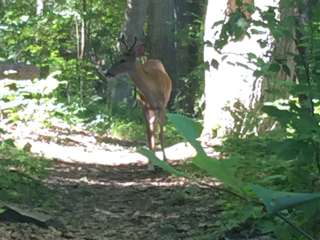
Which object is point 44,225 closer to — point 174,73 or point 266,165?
point 266,165

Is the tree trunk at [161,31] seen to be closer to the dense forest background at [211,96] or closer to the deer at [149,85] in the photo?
the dense forest background at [211,96]

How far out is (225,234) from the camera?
493 cm

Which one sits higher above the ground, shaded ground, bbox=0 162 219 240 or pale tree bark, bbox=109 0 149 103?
pale tree bark, bbox=109 0 149 103

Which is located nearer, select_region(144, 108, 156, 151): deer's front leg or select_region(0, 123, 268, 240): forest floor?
select_region(0, 123, 268, 240): forest floor

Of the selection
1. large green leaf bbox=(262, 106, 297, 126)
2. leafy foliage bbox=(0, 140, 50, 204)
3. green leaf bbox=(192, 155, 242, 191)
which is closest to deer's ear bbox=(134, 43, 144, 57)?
leafy foliage bbox=(0, 140, 50, 204)

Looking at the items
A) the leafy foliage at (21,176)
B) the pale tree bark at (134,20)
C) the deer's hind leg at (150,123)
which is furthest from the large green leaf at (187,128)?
the pale tree bark at (134,20)

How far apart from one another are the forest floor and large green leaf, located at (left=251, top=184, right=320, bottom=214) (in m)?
2.25

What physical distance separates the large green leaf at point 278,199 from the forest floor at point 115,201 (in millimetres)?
2245

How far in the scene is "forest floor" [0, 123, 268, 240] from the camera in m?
5.58

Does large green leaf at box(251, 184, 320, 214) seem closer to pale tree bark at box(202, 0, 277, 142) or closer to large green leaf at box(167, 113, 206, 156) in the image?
large green leaf at box(167, 113, 206, 156)

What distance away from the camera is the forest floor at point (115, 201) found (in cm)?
558

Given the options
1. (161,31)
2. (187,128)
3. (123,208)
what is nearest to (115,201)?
(123,208)

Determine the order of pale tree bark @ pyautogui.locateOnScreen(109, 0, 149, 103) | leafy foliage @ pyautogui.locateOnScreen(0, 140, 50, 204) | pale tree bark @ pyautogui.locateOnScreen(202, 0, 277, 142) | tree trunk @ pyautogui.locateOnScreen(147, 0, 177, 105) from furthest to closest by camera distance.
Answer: tree trunk @ pyautogui.locateOnScreen(147, 0, 177, 105), pale tree bark @ pyautogui.locateOnScreen(109, 0, 149, 103), pale tree bark @ pyautogui.locateOnScreen(202, 0, 277, 142), leafy foliage @ pyautogui.locateOnScreen(0, 140, 50, 204)

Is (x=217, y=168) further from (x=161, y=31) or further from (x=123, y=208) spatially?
(x=161, y=31)
